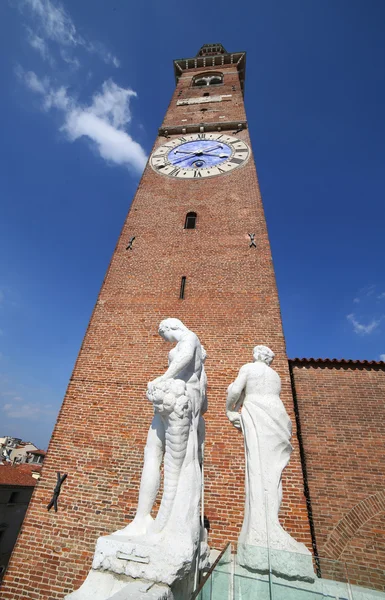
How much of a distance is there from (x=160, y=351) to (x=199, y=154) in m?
9.11

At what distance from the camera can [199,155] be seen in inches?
501

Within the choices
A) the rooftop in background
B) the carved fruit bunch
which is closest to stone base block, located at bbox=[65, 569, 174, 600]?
the carved fruit bunch

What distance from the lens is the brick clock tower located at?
17.0 feet

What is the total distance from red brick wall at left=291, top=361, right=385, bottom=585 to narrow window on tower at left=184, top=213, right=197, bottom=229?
536cm

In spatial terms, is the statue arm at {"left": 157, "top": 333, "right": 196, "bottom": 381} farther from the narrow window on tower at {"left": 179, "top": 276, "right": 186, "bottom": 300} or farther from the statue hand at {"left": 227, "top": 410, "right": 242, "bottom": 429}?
the narrow window on tower at {"left": 179, "top": 276, "right": 186, "bottom": 300}

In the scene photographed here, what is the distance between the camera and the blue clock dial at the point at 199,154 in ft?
40.2

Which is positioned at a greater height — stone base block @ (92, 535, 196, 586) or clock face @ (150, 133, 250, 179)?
clock face @ (150, 133, 250, 179)

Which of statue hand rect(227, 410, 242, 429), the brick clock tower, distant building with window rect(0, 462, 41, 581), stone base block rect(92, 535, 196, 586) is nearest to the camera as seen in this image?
stone base block rect(92, 535, 196, 586)

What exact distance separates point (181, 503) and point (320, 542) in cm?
429

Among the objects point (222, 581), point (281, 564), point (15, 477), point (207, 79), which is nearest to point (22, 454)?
point (15, 477)

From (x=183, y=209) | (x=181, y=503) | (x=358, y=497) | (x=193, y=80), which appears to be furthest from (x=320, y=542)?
(x=193, y=80)

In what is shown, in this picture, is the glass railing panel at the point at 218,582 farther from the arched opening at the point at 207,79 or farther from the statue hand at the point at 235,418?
the arched opening at the point at 207,79

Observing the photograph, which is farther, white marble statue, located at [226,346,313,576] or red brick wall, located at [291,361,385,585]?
red brick wall, located at [291,361,385,585]

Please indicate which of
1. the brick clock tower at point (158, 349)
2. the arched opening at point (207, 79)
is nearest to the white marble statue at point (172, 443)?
the brick clock tower at point (158, 349)
